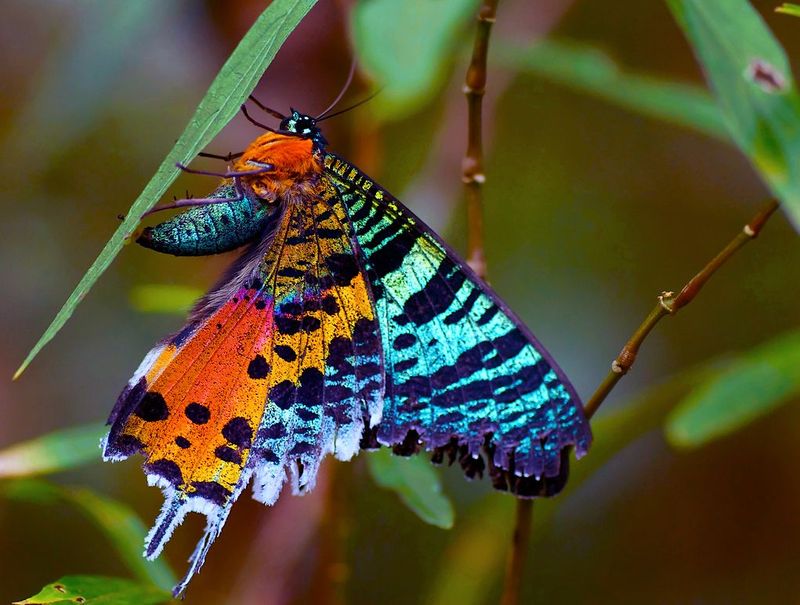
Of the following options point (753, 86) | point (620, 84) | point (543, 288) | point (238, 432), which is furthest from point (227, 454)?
point (543, 288)

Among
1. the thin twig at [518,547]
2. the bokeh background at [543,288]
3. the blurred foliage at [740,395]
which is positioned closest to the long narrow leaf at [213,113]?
the thin twig at [518,547]

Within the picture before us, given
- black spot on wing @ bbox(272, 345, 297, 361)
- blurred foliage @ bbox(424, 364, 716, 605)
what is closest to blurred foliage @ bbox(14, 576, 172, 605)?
black spot on wing @ bbox(272, 345, 297, 361)

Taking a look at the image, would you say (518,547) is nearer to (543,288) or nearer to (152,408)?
(152,408)

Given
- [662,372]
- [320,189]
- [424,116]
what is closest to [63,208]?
[424,116]

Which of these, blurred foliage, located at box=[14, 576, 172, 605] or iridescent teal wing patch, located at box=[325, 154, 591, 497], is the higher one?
iridescent teal wing patch, located at box=[325, 154, 591, 497]

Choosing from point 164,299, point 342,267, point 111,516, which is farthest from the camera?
point 164,299

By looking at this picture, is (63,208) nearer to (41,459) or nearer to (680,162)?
(41,459)

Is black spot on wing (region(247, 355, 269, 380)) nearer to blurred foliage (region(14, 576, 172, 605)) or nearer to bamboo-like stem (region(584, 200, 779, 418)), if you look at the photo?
blurred foliage (region(14, 576, 172, 605))
